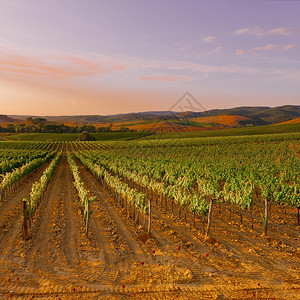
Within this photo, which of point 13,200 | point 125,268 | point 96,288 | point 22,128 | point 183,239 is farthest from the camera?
point 22,128

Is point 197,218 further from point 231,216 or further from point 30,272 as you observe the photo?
point 30,272

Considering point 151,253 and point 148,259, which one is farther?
point 151,253

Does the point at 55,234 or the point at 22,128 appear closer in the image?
the point at 55,234

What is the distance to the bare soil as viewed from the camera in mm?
7895

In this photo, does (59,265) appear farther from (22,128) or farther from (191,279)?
(22,128)

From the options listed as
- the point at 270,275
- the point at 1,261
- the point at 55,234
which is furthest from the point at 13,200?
the point at 270,275

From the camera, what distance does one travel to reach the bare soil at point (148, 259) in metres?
7.89

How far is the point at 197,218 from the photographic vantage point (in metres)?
16.2

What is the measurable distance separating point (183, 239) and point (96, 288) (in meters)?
6.04

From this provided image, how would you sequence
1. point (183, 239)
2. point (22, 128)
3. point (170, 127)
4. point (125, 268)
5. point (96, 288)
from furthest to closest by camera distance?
point (22, 128) → point (170, 127) → point (183, 239) → point (125, 268) → point (96, 288)

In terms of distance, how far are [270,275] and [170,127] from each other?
132 metres

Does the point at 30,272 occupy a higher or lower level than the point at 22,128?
lower

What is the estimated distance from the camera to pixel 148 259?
10.2 meters

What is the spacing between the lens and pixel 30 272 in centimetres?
898
